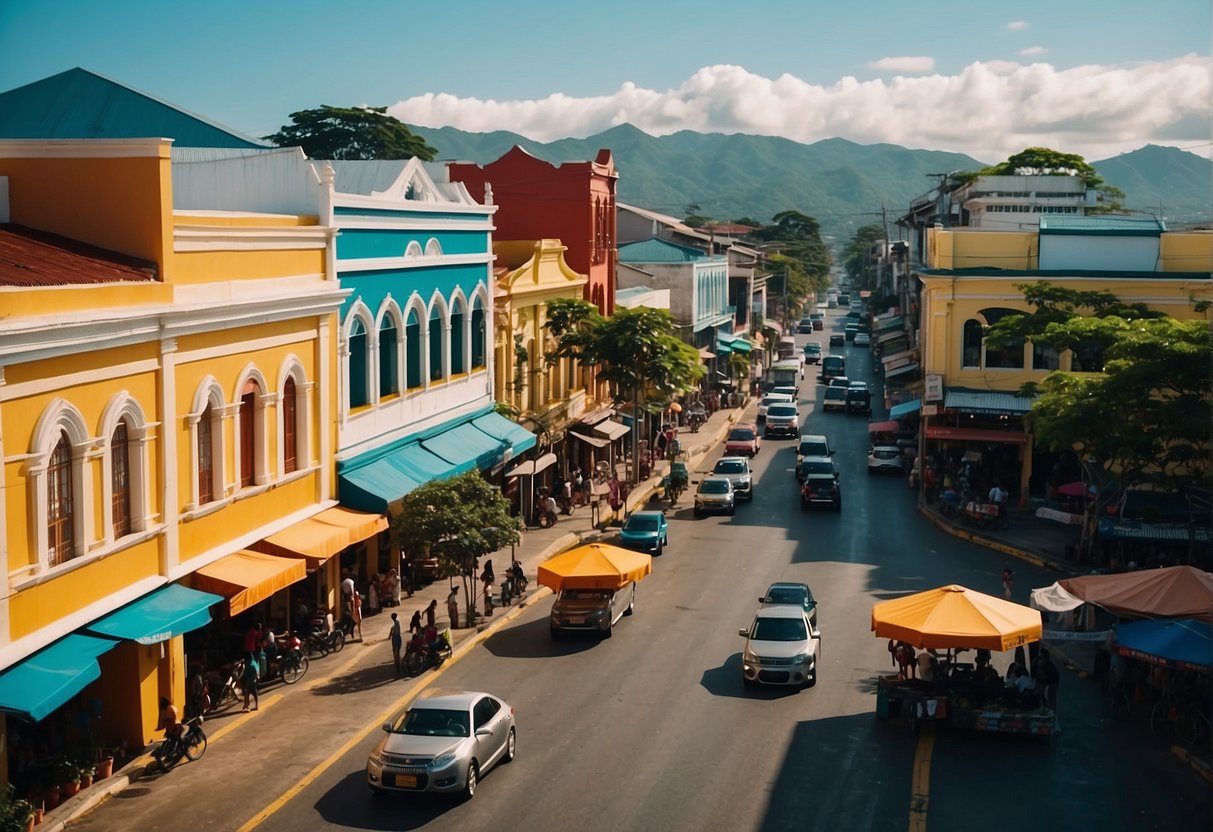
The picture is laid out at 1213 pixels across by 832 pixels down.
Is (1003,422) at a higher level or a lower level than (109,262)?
lower

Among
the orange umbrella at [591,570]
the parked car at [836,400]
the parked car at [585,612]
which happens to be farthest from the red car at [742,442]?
the orange umbrella at [591,570]

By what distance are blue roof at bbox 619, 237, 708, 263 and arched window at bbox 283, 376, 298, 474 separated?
2122 inches

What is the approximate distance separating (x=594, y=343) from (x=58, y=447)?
100ft

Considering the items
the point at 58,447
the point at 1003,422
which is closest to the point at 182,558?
the point at 58,447

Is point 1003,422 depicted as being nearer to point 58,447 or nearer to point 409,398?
point 409,398

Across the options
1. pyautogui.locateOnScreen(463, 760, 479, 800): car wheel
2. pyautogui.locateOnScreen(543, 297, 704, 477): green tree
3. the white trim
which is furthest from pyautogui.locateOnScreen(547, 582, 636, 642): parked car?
pyautogui.locateOnScreen(543, 297, 704, 477): green tree

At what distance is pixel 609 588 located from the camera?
32156 mm

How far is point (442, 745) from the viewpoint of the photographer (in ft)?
69.7

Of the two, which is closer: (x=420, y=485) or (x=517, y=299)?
(x=420, y=485)

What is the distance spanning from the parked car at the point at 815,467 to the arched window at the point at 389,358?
1921 cm

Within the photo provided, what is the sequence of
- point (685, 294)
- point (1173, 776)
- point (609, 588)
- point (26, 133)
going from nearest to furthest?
point (1173, 776) → point (609, 588) → point (26, 133) → point (685, 294)

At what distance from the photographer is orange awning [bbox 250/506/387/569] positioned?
2870 centimetres

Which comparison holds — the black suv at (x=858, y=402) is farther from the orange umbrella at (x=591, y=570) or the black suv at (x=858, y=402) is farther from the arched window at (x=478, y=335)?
the orange umbrella at (x=591, y=570)

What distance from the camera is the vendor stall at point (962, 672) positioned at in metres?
24.7
